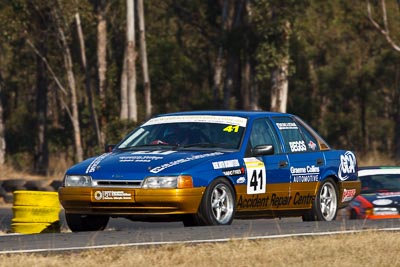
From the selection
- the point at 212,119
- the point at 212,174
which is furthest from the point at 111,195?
the point at 212,119

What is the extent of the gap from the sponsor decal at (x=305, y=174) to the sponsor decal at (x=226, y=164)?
1.14 m

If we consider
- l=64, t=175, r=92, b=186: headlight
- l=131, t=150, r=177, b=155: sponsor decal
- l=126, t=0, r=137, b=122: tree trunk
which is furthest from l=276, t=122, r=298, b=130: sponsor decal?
l=126, t=0, r=137, b=122: tree trunk

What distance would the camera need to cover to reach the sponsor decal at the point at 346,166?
14055 mm

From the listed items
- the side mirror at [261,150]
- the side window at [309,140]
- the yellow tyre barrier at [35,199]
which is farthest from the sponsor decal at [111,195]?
the side window at [309,140]

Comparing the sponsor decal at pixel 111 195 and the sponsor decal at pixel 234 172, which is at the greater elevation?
the sponsor decal at pixel 234 172

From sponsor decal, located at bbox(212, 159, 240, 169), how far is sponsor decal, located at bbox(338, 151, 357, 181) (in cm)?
219

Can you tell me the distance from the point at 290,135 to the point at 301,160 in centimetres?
36

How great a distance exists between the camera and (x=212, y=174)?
1179cm

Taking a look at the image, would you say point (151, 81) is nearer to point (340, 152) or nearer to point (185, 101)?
point (185, 101)

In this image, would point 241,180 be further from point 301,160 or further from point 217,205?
point 301,160

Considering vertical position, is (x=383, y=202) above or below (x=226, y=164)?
below

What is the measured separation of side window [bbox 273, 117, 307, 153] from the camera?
1343cm

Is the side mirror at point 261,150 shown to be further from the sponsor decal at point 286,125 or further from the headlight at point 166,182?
the headlight at point 166,182

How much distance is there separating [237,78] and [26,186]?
29707 mm
